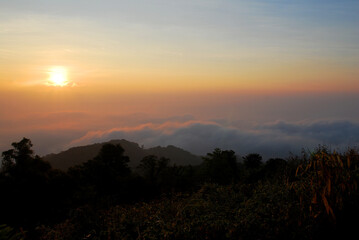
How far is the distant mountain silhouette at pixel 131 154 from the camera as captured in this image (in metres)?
104

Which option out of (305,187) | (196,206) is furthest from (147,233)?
(305,187)

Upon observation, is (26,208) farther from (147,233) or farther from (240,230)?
(240,230)

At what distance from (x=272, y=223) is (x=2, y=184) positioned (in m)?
19.8

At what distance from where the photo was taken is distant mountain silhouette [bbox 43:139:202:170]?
341 ft

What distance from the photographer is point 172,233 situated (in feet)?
18.3

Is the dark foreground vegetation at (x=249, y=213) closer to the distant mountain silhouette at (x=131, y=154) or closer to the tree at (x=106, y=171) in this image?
the tree at (x=106, y=171)

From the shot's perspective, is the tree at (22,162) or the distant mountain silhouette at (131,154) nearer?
the tree at (22,162)

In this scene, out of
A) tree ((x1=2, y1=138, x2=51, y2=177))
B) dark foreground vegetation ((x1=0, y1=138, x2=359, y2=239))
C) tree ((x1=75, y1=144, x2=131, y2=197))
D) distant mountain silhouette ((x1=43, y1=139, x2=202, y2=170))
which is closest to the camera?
dark foreground vegetation ((x1=0, y1=138, x2=359, y2=239))

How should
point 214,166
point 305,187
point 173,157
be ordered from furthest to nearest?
point 173,157 → point 214,166 → point 305,187

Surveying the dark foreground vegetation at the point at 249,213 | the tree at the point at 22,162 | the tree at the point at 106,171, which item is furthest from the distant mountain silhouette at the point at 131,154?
the dark foreground vegetation at the point at 249,213

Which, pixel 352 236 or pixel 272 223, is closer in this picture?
pixel 352 236

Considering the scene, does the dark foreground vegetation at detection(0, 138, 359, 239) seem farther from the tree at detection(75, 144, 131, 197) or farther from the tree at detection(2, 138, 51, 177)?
the tree at detection(75, 144, 131, 197)

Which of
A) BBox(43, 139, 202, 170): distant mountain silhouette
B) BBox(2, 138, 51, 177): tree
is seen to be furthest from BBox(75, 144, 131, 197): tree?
BBox(43, 139, 202, 170): distant mountain silhouette

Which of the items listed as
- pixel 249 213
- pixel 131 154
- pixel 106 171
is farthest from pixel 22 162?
pixel 131 154
